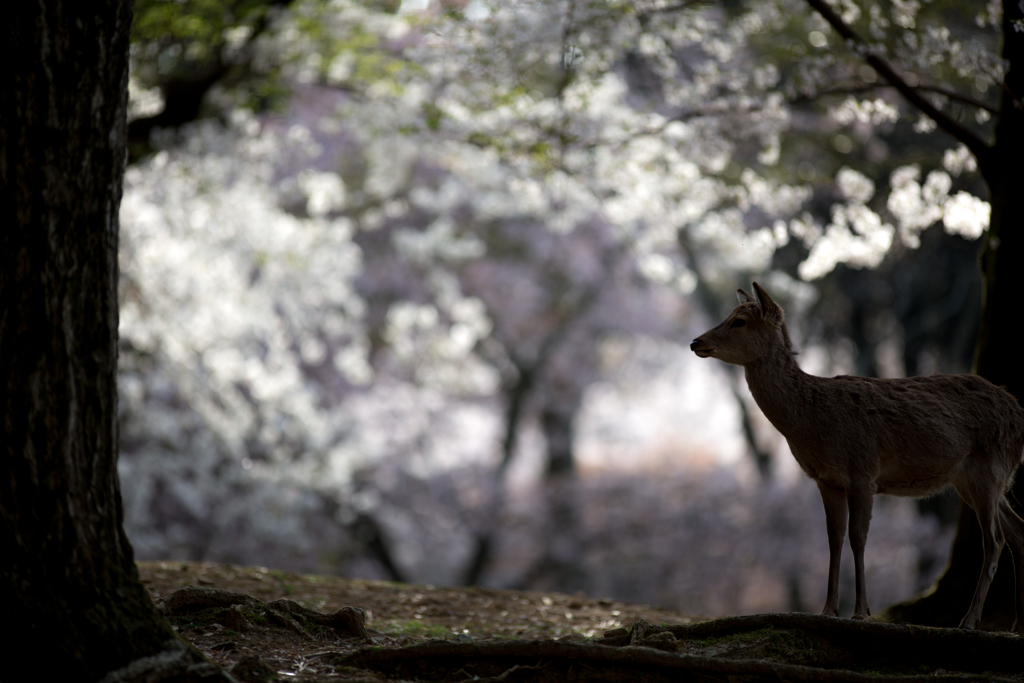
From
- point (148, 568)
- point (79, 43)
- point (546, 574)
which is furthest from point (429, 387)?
point (79, 43)

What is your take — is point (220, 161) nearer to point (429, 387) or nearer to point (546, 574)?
point (429, 387)

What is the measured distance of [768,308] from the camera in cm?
436

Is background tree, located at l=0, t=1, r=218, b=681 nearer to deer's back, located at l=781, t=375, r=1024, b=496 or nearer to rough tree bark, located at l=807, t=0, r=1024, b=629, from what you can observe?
deer's back, located at l=781, t=375, r=1024, b=496

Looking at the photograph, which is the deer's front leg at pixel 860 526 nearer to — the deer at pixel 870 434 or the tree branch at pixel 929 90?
the deer at pixel 870 434

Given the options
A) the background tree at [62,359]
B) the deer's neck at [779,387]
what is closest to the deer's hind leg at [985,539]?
the deer's neck at [779,387]

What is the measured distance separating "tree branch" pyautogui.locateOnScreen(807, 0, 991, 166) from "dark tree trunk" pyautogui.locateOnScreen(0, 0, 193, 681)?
13.2ft

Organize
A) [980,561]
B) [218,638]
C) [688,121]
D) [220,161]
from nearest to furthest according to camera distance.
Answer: [218,638] → [980,561] → [688,121] → [220,161]

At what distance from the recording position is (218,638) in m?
3.96

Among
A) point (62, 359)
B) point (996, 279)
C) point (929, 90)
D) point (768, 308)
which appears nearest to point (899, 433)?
point (768, 308)

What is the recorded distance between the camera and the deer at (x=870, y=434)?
13.8 ft

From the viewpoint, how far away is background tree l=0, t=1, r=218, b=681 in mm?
2932

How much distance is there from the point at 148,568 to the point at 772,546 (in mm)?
10819

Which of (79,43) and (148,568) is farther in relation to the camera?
(148,568)

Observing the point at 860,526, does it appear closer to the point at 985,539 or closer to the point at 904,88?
the point at 985,539
